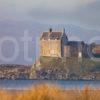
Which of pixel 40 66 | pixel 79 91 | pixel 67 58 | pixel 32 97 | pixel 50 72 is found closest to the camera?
pixel 32 97

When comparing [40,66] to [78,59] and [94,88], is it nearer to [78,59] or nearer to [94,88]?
[78,59]

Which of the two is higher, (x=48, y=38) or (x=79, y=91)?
(x=48, y=38)

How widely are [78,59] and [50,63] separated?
11.4ft

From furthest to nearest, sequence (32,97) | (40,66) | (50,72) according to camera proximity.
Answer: (50,72), (40,66), (32,97)

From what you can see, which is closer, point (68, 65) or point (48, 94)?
point (48, 94)

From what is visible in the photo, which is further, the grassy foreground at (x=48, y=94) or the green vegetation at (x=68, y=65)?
the green vegetation at (x=68, y=65)

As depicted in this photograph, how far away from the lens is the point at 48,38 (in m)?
37.8

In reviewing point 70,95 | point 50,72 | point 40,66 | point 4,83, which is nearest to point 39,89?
point 70,95

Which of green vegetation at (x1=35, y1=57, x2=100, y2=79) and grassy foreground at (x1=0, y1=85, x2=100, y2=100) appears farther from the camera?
green vegetation at (x1=35, y1=57, x2=100, y2=79)

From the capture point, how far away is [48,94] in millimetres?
7781

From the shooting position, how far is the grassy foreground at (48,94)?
7648mm

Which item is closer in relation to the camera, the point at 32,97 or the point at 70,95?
the point at 32,97

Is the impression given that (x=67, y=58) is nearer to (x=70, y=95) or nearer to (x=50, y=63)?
(x=50, y=63)

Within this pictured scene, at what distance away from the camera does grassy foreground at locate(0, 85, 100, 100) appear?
765 cm
